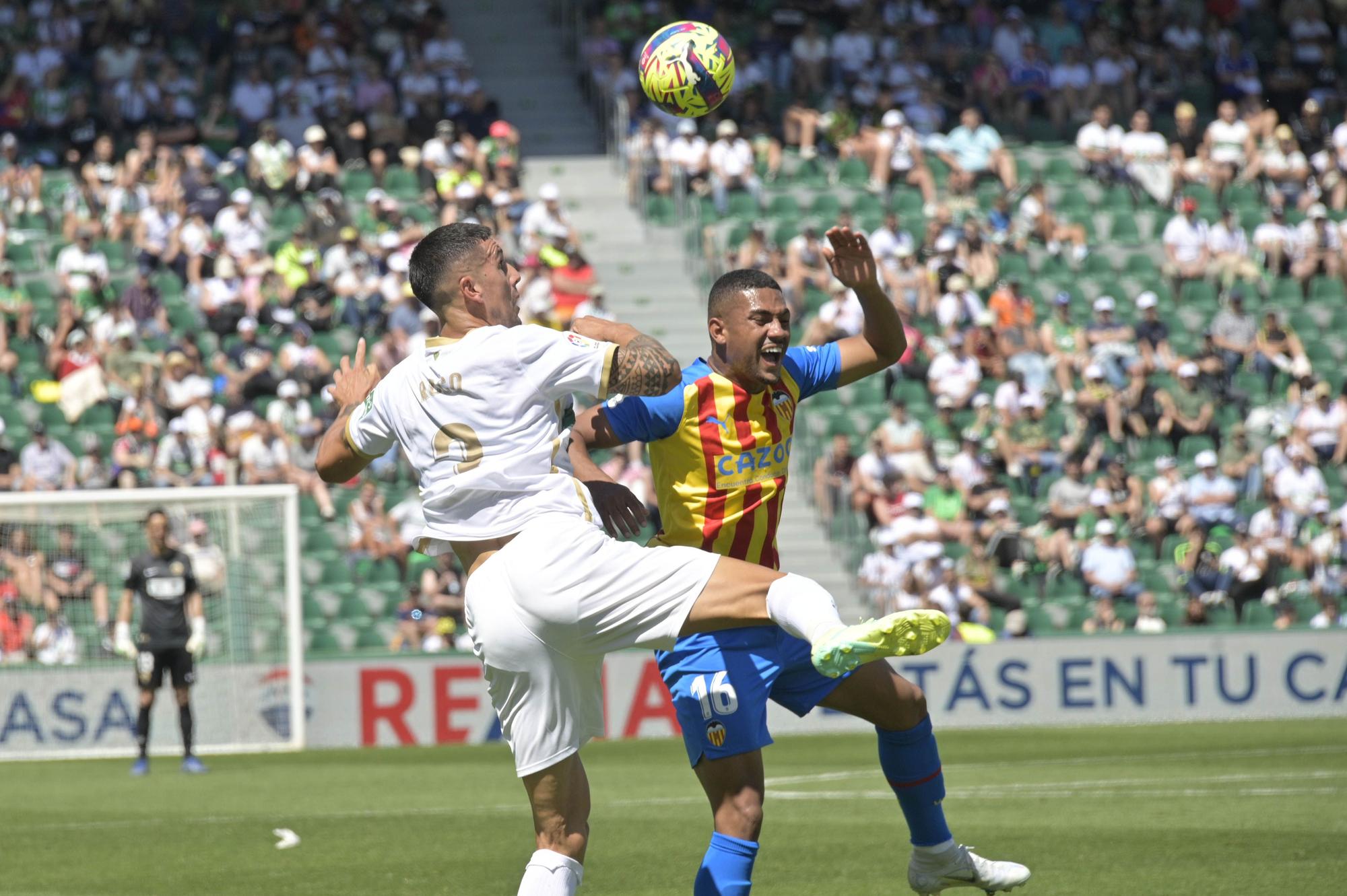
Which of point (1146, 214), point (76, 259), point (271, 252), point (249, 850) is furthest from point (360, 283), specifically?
point (249, 850)

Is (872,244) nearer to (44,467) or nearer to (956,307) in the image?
(956,307)

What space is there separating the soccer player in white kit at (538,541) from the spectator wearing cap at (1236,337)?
60.9 feet

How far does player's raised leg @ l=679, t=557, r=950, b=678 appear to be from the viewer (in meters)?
5.36

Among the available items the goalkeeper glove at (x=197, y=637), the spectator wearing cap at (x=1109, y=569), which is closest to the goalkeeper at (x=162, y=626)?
the goalkeeper glove at (x=197, y=637)

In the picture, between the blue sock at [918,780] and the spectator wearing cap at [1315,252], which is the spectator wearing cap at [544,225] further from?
the blue sock at [918,780]

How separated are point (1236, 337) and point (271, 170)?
12289mm

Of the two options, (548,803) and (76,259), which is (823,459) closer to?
(76,259)

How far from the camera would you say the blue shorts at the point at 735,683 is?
6.22m

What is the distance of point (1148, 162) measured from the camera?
86.0ft

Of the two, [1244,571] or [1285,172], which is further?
[1285,172]

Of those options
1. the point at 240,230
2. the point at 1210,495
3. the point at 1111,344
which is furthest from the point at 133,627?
the point at 1111,344

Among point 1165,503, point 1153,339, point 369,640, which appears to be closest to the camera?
point 369,640

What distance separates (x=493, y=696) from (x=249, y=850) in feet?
15.9

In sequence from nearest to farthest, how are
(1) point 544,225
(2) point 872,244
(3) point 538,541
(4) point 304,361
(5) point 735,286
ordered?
(3) point 538,541 → (5) point 735,286 → (4) point 304,361 → (1) point 544,225 → (2) point 872,244
